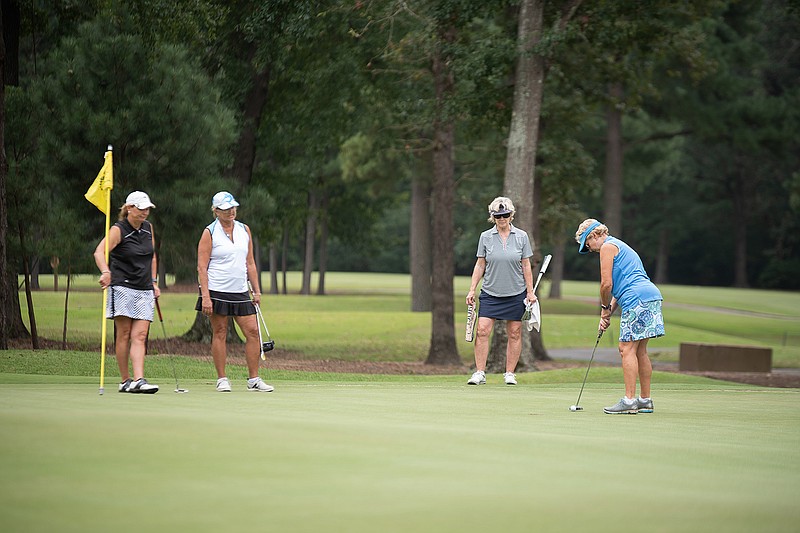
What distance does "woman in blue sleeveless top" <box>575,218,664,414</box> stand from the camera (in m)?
→ 9.57

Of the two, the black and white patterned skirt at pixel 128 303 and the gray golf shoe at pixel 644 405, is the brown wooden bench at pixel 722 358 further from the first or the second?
the black and white patterned skirt at pixel 128 303

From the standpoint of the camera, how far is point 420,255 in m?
42.2

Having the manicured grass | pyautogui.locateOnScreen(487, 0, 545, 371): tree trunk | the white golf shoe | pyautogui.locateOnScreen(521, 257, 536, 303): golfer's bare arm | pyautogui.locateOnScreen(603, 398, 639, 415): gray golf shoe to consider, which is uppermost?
pyautogui.locateOnScreen(487, 0, 545, 371): tree trunk

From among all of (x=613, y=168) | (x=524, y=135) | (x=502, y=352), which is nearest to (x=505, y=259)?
(x=502, y=352)

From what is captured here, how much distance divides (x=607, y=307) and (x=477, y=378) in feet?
11.1

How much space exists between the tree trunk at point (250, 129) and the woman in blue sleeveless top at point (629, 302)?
16.8 m

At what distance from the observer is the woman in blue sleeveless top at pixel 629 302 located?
9570 mm

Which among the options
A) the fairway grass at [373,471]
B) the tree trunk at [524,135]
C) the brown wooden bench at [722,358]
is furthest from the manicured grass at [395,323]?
the fairway grass at [373,471]

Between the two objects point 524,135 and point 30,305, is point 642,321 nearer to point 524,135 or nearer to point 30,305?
point 524,135

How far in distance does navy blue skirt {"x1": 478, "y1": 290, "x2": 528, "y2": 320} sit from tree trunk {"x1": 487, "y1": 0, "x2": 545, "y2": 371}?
717 centimetres

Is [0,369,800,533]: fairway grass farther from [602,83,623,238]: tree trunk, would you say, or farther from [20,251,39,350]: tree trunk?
[602,83,623,238]: tree trunk

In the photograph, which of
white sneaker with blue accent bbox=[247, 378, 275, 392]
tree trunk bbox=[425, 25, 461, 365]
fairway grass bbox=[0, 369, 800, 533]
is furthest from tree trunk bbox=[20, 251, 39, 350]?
fairway grass bbox=[0, 369, 800, 533]

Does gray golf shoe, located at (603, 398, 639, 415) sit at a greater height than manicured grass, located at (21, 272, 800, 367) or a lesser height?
A: greater

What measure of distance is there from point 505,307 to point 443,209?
1103cm
